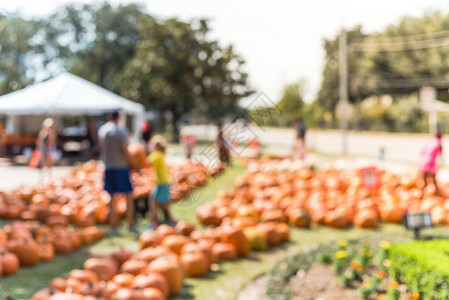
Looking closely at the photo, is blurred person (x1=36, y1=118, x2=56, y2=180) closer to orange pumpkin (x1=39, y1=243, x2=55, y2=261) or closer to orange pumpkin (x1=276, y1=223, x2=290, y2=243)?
orange pumpkin (x1=39, y1=243, x2=55, y2=261)

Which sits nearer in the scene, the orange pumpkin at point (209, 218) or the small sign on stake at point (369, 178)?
the orange pumpkin at point (209, 218)

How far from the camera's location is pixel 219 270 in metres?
5.33

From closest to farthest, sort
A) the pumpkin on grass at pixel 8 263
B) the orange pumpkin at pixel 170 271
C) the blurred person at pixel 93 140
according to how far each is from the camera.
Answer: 1. the orange pumpkin at pixel 170 271
2. the pumpkin on grass at pixel 8 263
3. the blurred person at pixel 93 140

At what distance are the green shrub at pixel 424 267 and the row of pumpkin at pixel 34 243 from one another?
3594 millimetres

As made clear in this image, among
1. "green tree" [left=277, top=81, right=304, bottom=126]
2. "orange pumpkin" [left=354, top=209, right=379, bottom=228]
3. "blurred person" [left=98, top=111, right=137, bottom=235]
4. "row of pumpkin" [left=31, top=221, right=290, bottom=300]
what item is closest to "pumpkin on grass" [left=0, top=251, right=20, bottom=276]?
"row of pumpkin" [left=31, top=221, right=290, bottom=300]

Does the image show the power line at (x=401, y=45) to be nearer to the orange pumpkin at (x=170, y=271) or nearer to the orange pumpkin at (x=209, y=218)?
the orange pumpkin at (x=209, y=218)

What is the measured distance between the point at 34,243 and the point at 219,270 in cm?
201

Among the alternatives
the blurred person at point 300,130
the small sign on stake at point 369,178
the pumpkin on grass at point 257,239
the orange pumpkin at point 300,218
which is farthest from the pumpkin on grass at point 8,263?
the blurred person at point 300,130

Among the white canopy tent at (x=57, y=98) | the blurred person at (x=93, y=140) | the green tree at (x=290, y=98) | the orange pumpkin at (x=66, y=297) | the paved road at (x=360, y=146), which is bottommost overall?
the paved road at (x=360, y=146)

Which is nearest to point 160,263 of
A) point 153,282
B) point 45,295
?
point 153,282

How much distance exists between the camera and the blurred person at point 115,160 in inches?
262

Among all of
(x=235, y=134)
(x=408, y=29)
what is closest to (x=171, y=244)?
(x=235, y=134)

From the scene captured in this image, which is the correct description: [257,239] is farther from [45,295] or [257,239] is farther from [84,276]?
[45,295]

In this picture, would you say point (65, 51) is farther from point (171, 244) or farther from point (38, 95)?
point (38, 95)
